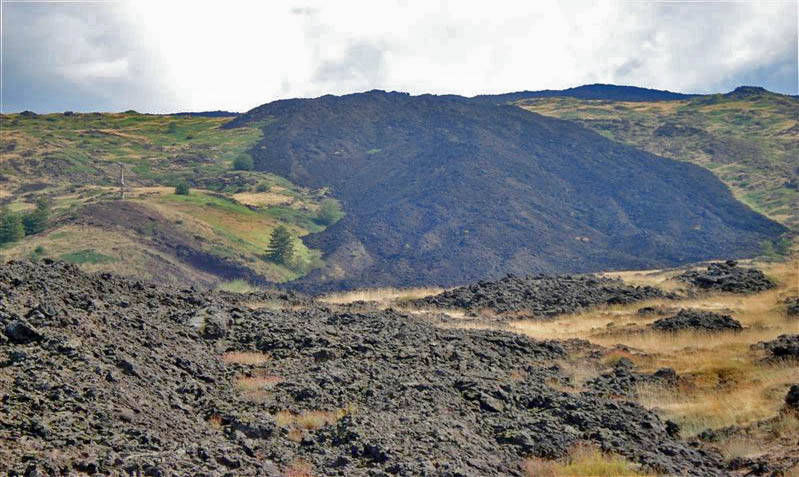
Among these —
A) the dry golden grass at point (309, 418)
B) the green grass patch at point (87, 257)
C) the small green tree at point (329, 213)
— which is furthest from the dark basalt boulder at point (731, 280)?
the small green tree at point (329, 213)

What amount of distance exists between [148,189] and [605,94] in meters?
126

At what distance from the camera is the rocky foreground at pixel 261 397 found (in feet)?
30.8

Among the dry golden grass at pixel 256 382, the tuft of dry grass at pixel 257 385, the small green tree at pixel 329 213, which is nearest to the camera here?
the tuft of dry grass at pixel 257 385

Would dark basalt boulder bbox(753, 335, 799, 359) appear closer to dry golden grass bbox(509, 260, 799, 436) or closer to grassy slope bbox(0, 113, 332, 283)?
dry golden grass bbox(509, 260, 799, 436)

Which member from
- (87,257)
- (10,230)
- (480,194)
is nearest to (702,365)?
(87,257)

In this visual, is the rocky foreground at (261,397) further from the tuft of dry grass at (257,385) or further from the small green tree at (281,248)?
the small green tree at (281,248)

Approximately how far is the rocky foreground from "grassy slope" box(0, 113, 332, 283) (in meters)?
32.9

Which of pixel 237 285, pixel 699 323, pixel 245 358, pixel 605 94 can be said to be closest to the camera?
pixel 245 358

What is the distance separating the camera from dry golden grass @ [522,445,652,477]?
39.4 feet

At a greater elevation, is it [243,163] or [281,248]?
[243,163]

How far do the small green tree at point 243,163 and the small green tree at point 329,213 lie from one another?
47.6ft

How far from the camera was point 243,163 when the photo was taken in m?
90.0

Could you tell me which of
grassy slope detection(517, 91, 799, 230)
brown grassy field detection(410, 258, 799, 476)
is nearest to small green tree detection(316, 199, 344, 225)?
grassy slope detection(517, 91, 799, 230)

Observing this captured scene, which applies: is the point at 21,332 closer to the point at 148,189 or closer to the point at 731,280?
the point at 731,280
